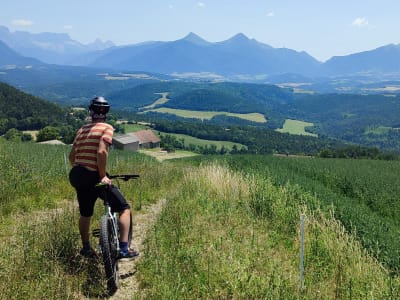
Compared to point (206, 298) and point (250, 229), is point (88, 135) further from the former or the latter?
point (250, 229)

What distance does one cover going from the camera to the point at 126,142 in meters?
79.9

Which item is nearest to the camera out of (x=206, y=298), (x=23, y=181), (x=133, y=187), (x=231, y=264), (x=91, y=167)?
(x=206, y=298)

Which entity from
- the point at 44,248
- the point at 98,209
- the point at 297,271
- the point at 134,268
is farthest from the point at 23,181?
the point at 297,271

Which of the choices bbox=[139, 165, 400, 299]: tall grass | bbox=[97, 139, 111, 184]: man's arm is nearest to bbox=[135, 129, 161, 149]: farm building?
bbox=[139, 165, 400, 299]: tall grass

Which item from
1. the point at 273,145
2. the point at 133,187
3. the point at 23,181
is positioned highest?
the point at 23,181

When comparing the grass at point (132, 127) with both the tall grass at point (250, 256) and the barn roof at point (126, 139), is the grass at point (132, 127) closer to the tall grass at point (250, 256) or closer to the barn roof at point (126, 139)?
the barn roof at point (126, 139)

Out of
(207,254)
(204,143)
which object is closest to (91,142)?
(207,254)

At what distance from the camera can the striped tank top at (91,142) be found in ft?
15.8

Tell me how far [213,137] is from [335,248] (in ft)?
372

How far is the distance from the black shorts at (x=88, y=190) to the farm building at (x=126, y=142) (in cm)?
7432

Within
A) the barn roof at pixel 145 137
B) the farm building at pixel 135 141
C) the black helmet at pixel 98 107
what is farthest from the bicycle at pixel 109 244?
the barn roof at pixel 145 137

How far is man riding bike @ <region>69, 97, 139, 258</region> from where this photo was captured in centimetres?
480

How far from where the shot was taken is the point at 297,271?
5.48m

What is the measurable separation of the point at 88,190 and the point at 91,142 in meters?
0.70
